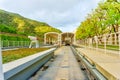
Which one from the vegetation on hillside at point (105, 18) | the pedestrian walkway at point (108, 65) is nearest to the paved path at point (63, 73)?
the pedestrian walkway at point (108, 65)

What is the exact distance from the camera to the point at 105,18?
49.0 metres

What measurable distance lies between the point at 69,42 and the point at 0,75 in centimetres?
9700

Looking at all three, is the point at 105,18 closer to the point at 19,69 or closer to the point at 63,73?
the point at 63,73

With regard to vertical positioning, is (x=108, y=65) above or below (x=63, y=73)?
above

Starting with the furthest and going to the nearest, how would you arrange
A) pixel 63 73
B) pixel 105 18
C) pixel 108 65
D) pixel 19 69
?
pixel 105 18, pixel 63 73, pixel 108 65, pixel 19 69

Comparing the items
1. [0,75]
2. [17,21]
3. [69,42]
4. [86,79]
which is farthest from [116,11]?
[17,21]

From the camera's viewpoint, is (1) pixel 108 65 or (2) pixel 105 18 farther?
(2) pixel 105 18

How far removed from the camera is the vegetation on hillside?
1296 inches

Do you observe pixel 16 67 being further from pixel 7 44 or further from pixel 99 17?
pixel 99 17

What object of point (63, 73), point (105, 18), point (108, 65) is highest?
point (105, 18)

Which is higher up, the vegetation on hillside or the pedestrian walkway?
the vegetation on hillside

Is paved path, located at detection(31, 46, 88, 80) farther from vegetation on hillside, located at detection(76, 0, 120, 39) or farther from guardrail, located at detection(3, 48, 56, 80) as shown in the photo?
vegetation on hillside, located at detection(76, 0, 120, 39)

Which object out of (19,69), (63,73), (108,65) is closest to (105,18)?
(63,73)

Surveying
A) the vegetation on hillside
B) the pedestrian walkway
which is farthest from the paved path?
the vegetation on hillside
